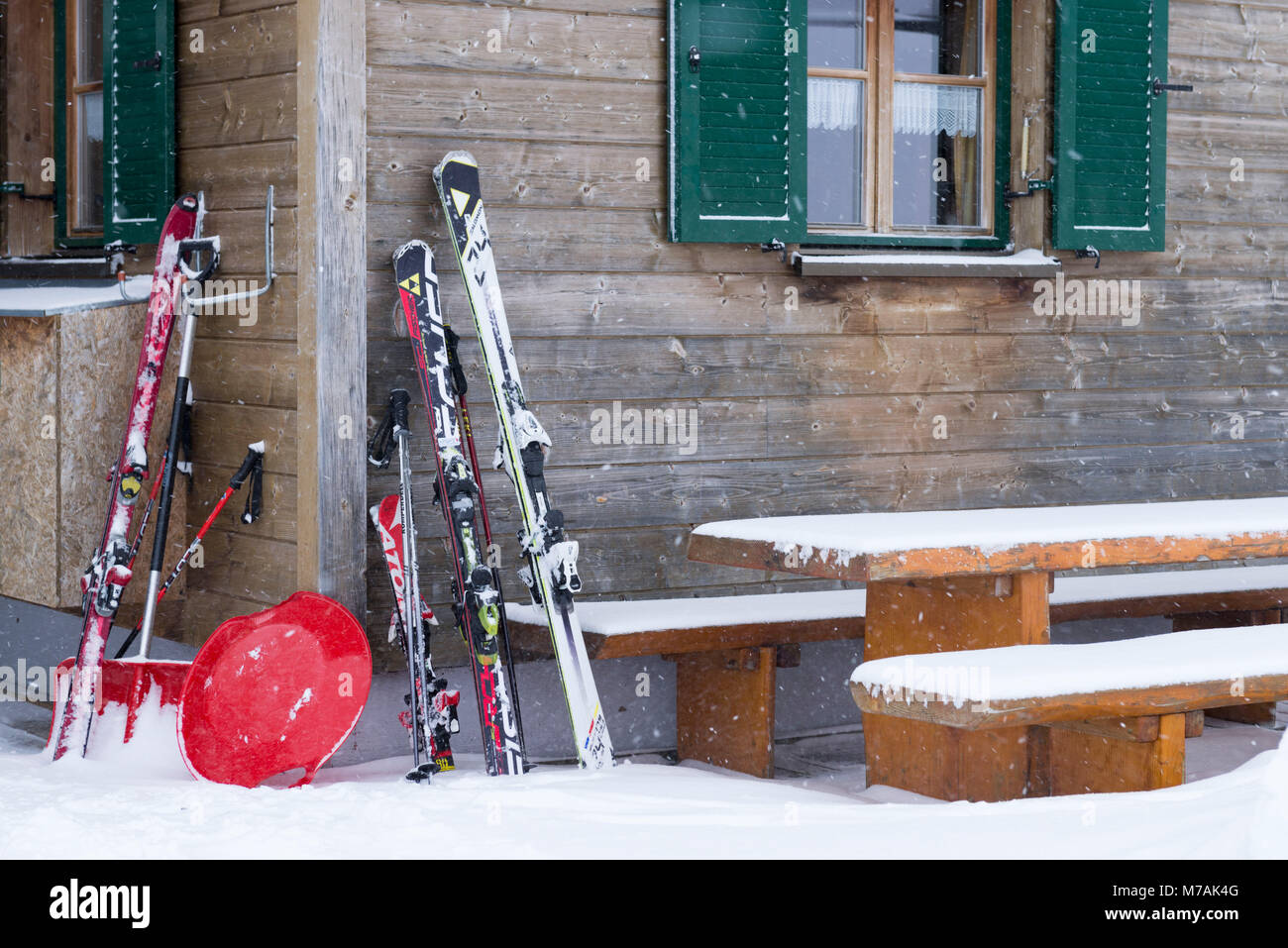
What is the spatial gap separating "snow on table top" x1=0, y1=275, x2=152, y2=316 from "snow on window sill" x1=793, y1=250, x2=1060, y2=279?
2080 mm

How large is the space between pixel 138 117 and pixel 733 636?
244 centimetres

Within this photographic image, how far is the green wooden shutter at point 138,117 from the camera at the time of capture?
512 cm

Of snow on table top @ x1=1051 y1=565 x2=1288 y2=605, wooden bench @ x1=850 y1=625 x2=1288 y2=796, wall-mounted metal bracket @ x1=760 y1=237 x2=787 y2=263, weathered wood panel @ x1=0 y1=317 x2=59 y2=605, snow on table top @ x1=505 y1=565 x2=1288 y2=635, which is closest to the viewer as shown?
wooden bench @ x1=850 y1=625 x2=1288 y2=796

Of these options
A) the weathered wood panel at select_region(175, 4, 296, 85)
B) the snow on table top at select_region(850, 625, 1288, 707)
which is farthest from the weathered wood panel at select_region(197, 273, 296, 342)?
the snow on table top at select_region(850, 625, 1288, 707)

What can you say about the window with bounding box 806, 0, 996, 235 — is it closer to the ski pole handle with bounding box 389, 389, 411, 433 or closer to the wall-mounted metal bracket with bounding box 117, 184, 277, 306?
the ski pole handle with bounding box 389, 389, 411, 433

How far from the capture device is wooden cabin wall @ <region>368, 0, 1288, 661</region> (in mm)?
4852

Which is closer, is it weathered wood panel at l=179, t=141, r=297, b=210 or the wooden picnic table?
the wooden picnic table

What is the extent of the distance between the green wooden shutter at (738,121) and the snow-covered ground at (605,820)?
1.78 m

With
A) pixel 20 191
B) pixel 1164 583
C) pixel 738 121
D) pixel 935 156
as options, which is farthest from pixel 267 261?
pixel 1164 583

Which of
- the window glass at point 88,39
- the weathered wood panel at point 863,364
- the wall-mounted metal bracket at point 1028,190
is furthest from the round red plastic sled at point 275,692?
the wall-mounted metal bracket at point 1028,190

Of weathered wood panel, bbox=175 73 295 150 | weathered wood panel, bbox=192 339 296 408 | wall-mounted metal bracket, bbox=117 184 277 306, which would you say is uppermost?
weathered wood panel, bbox=175 73 295 150
